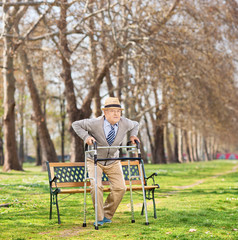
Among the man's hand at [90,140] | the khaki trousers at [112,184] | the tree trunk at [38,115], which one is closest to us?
the man's hand at [90,140]

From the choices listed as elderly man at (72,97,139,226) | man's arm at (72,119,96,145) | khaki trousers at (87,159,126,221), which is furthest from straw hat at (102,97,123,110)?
khaki trousers at (87,159,126,221)

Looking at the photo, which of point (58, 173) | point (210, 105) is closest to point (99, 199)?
point (58, 173)

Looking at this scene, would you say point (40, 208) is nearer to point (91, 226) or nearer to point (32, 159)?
point (91, 226)

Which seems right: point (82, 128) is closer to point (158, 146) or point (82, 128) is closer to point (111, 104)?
point (111, 104)

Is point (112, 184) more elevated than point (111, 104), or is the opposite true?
point (111, 104)

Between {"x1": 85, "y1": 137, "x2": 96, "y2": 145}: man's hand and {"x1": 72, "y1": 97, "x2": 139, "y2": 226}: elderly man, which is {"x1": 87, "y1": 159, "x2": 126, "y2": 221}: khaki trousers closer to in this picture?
{"x1": 72, "y1": 97, "x2": 139, "y2": 226}: elderly man

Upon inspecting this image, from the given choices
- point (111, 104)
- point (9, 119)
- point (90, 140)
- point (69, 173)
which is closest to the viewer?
point (90, 140)

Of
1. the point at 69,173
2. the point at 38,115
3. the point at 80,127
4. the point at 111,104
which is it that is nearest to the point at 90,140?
the point at 80,127

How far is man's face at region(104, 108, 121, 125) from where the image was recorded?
721cm

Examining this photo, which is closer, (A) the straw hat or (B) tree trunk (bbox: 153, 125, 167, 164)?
(A) the straw hat

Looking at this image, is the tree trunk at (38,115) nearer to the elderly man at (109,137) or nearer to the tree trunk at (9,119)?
the tree trunk at (9,119)

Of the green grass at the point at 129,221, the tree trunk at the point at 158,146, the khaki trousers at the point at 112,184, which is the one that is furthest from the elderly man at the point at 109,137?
the tree trunk at the point at 158,146

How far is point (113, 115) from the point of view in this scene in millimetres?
7219

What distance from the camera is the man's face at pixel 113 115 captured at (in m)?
7.21
